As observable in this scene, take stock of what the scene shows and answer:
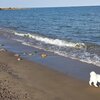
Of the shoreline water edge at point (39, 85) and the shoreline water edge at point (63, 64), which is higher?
the shoreline water edge at point (39, 85)

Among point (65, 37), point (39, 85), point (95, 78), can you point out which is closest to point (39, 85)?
A: point (39, 85)

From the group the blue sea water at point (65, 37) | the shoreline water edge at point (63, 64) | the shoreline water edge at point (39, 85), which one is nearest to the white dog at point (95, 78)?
the shoreline water edge at point (39, 85)

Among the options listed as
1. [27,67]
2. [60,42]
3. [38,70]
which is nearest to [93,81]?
[38,70]

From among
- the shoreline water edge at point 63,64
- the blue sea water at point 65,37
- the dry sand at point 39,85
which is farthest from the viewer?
the blue sea water at point 65,37

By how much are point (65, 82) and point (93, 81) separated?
4.02 ft

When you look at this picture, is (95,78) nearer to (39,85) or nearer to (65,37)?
(39,85)

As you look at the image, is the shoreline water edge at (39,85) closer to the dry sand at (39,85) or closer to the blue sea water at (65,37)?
the dry sand at (39,85)

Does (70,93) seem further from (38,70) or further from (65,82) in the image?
(38,70)

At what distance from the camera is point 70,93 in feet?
34.2

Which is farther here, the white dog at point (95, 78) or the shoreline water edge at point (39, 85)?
the white dog at point (95, 78)

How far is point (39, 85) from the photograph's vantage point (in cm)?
1130

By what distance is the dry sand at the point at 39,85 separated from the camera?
10.0 meters

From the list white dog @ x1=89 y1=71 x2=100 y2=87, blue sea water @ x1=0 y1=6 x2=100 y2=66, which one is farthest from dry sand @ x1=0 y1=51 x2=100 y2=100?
blue sea water @ x1=0 y1=6 x2=100 y2=66

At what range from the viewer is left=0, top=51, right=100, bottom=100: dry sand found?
32.9 feet
